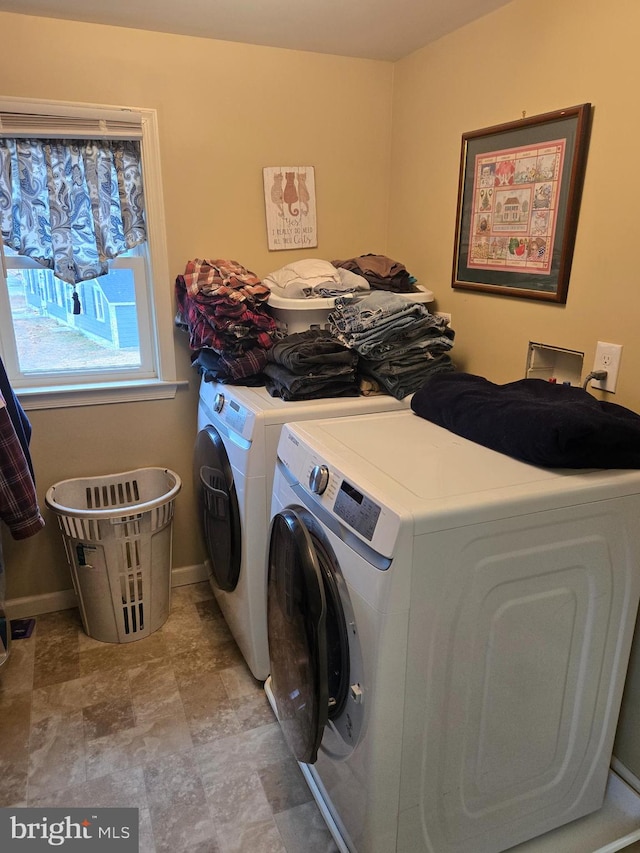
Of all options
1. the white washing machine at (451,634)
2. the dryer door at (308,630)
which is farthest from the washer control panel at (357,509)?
the dryer door at (308,630)

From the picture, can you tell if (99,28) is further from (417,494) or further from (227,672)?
(227,672)

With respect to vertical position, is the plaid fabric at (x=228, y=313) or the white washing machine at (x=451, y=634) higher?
the plaid fabric at (x=228, y=313)

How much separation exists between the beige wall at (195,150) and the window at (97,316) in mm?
54

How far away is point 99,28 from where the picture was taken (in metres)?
1.97

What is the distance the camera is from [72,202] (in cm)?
208

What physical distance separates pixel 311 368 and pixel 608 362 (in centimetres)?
86

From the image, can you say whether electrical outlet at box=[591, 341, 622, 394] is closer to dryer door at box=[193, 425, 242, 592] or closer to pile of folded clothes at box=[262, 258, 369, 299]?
pile of folded clothes at box=[262, 258, 369, 299]

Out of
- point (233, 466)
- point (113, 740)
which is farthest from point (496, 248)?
point (113, 740)

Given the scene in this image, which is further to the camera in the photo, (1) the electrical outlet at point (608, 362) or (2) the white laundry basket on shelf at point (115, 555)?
(2) the white laundry basket on shelf at point (115, 555)

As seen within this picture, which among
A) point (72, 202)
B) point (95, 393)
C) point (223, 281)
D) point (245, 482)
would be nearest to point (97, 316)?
point (95, 393)

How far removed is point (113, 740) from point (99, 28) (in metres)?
2.29

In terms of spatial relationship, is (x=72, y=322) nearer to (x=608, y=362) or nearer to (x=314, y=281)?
(x=314, y=281)

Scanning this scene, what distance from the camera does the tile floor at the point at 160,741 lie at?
5.02 feet

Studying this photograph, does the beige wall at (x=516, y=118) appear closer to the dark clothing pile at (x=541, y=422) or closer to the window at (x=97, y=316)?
the dark clothing pile at (x=541, y=422)
